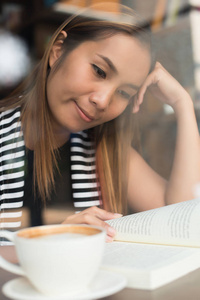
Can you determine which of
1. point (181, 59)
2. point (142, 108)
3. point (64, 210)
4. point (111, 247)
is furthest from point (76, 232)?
point (181, 59)

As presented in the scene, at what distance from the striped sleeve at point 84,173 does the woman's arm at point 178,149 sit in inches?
5.4

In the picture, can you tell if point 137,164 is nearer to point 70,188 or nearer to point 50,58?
point 70,188

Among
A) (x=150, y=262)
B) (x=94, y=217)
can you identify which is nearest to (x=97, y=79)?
(x=94, y=217)

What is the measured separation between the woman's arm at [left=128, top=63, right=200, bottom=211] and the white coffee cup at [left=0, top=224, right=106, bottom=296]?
2.26 feet

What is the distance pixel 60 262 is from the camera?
0.29m

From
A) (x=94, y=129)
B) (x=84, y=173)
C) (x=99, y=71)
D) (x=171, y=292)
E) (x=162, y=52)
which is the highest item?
(x=162, y=52)

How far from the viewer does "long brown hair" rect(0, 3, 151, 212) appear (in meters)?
0.92

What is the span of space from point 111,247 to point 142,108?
0.67 meters

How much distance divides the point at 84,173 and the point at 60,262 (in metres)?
0.73

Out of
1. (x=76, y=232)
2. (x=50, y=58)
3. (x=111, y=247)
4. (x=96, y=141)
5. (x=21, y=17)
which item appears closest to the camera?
(x=76, y=232)

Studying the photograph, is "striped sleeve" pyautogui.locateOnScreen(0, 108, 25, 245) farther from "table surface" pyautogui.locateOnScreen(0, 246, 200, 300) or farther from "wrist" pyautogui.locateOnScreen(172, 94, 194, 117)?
"table surface" pyautogui.locateOnScreen(0, 246, 200, 300)

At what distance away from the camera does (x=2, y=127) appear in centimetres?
97

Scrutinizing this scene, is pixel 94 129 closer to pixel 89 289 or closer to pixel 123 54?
pixel 123 54

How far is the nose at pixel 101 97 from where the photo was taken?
849mm
